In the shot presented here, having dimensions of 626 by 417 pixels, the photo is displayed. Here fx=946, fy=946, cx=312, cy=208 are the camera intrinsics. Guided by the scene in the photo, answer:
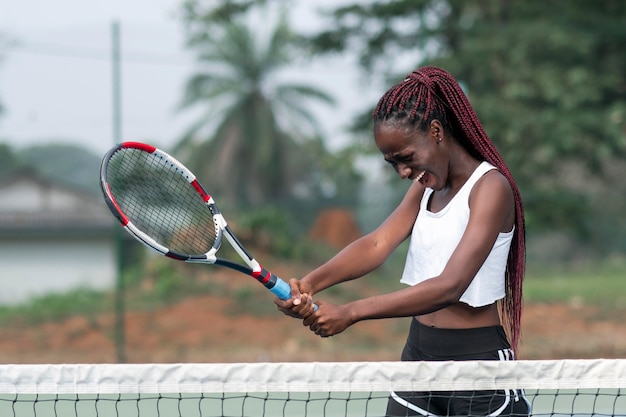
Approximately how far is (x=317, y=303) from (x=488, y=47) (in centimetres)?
729

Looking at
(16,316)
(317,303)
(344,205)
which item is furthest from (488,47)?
(317,303)

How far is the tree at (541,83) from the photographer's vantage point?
923cm

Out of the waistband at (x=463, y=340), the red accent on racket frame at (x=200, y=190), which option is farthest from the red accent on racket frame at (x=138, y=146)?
the waistband at (x=463, y=340)

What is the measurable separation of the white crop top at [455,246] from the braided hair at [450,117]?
46 millimetres

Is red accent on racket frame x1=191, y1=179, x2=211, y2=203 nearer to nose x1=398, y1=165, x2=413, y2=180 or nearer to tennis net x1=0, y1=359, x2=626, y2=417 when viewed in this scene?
tennis net x1=0, y1=359, x2=626, y2=417

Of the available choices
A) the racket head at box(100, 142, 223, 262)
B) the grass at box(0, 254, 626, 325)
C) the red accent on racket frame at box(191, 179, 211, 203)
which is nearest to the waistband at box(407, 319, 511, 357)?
the racket head at box(100, 142, 223, 262)

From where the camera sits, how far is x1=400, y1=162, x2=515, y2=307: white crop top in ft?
7.93

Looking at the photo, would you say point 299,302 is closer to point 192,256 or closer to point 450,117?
point 192,256

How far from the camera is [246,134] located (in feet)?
30.7

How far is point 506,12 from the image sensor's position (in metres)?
10.5

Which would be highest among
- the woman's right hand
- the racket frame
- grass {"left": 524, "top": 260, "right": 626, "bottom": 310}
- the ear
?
the ear

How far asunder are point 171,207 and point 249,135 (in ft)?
17.6

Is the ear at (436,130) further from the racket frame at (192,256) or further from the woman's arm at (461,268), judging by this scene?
the racket frame at (192,256)

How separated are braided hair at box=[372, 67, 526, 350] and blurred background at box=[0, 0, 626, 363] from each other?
181 inches
